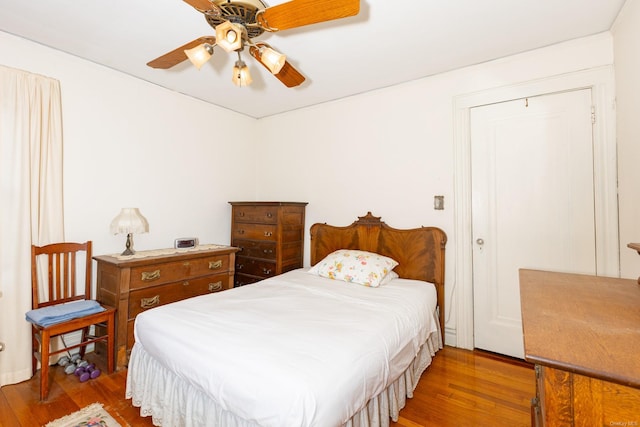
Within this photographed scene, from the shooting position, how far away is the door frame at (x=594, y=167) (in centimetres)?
216

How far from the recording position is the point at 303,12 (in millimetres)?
1399

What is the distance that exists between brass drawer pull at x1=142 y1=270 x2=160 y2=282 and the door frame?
265 cm

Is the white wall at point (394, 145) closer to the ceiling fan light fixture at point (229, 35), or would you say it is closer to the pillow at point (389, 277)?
the pillow at point (389, 277)

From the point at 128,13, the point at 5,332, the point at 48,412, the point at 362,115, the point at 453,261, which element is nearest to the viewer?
the point at 48,412

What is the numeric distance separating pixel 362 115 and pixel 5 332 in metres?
3.56

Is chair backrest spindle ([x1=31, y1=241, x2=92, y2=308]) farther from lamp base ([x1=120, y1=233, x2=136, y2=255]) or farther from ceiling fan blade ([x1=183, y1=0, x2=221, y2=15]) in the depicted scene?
ceiling fan blade ([x1=183, y1=0, x2=221, y2=15])

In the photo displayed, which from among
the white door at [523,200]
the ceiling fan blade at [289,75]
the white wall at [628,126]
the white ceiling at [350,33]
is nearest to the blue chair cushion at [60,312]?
the white ceiling at [350,33]

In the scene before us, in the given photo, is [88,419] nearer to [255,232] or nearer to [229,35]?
[255,232]

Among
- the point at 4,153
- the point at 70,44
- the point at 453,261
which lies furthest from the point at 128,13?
the point at 453,261

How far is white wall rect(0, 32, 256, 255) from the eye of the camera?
2.53 m

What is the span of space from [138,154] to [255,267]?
1.68 metres

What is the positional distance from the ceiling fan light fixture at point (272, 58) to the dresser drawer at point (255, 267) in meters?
2.16

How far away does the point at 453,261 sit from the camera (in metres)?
2.77

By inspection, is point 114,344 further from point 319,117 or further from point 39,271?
point 319,117
